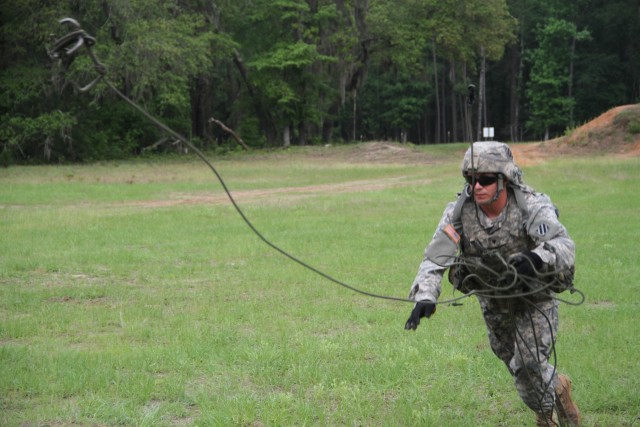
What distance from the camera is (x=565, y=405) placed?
17.8ft

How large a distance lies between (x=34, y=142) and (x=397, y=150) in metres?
18.9

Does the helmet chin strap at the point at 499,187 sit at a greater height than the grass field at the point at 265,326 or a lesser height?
greater

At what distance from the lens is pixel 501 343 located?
18.0 feet

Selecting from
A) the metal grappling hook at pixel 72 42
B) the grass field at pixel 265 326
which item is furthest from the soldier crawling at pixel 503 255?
the metal grappling hook at pixel 72 42

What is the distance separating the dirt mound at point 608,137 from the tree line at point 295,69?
5728 millimetres

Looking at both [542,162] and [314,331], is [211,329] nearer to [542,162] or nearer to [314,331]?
[314,331]

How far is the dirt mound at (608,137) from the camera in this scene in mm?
39125

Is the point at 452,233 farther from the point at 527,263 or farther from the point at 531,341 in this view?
the point at 531,341

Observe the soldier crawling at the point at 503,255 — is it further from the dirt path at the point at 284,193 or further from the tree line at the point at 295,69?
the dirt path at the point at 284,193

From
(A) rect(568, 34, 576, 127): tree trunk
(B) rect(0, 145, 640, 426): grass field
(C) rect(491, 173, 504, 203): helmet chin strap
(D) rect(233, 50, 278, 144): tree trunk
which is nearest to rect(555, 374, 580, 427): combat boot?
(B) rect(0, 145, 640, 426): grass field

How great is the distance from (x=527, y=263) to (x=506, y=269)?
0.38 meters

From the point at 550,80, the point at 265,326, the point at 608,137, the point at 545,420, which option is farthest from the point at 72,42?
the point at 550,80

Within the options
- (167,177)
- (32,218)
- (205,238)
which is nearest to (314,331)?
(205,238)

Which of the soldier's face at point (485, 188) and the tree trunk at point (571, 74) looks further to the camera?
the tree trunk at point (571, 74)
